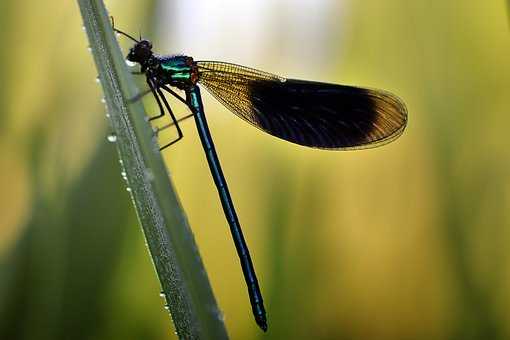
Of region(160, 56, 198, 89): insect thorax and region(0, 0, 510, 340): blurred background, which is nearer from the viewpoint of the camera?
region(0, 0, 510, 340): blurred background

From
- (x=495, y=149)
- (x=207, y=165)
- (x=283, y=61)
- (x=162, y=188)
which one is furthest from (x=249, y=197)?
(x=162, y=188)

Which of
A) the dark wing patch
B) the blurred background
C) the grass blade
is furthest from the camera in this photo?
the dark wing patch

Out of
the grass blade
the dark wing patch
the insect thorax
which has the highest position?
the insect thorax

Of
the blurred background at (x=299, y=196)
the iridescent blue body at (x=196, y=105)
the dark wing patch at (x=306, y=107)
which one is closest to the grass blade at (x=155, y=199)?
the iridescent blue body at (x=196, y=105)

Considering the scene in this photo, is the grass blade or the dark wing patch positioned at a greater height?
the dark wing patch

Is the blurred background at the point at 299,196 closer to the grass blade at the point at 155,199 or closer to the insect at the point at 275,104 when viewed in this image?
the insect at the point at 275,104

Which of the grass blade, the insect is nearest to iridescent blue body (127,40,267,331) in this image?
the insect

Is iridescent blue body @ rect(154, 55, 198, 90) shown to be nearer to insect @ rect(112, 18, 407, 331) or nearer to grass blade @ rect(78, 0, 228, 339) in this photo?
insect @ rect(112, 18, 407, 331)
